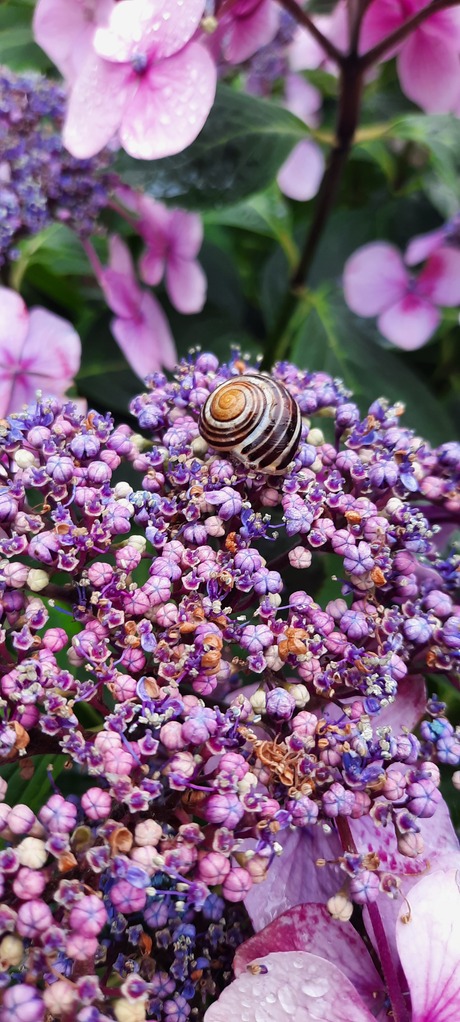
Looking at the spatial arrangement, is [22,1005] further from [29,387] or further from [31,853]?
[29,387]

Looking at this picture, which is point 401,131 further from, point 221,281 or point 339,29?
point 221,281

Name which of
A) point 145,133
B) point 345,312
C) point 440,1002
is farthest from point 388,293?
point 440,1002

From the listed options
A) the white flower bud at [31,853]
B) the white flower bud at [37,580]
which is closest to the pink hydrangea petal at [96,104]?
the white flower bud at [37,580]

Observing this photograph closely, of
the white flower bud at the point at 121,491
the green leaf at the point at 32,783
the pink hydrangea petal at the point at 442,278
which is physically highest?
the pink hydrangea petal at the point at 442,278

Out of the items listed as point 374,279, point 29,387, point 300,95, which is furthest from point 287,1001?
point 300,95

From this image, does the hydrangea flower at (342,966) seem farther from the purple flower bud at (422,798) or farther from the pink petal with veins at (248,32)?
the pink petal with veins at (248,32)

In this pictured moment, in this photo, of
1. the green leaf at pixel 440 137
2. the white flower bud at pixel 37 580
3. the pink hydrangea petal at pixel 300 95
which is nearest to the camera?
the white flower bud at pixel 37 580

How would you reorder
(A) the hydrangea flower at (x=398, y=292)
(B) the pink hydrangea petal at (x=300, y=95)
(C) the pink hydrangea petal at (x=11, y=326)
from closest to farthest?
(C) the pink hydrangea petal at (x=11, y=326) → (A) the hydrangea flower at (x=398, y=292) → (B) the pink hydrangea petal at (x=300, y=95)
